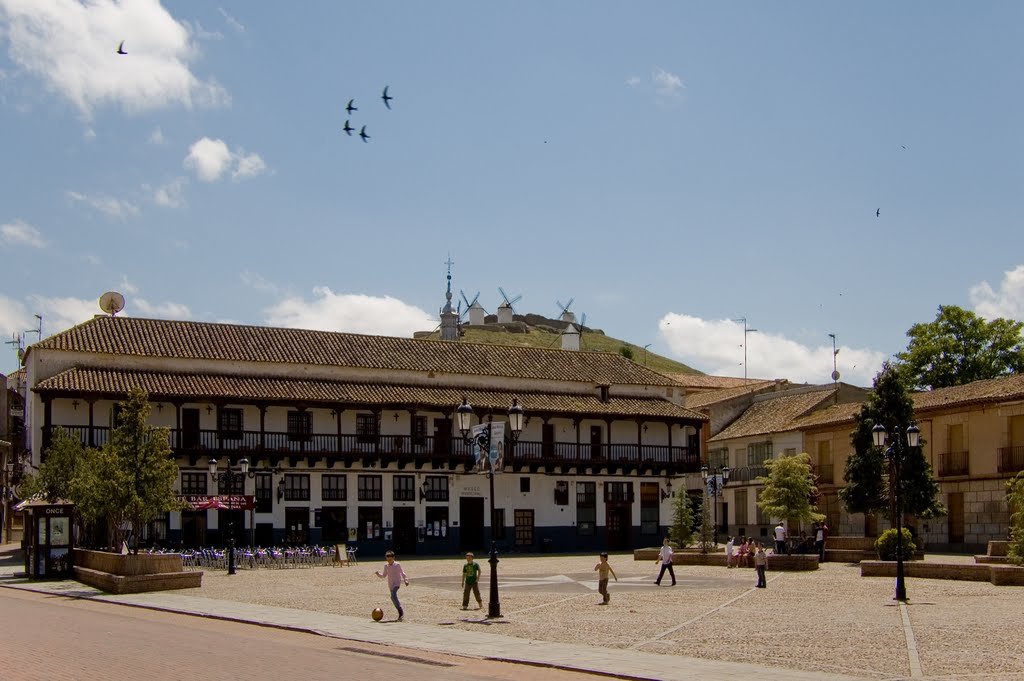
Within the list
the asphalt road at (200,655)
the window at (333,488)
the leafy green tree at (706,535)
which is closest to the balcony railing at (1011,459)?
the leafy green tree at (706,535)

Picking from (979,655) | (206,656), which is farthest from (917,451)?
(206,656)

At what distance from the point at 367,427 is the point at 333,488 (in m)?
3.38

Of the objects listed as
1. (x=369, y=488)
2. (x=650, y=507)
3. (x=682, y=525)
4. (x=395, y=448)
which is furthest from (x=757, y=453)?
(x=369, y=488)

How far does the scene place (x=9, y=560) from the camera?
4462 centimetres

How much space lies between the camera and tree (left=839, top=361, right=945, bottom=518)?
130ft

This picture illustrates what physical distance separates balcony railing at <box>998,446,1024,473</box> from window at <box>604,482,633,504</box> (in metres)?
18.0

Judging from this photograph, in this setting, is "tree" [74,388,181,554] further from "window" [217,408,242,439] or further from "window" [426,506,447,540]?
"window" [426,506,447,540]

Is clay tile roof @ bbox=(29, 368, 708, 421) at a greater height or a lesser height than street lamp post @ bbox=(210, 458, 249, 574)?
greater

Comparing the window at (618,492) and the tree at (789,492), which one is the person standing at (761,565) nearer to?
the tree at (789,492)

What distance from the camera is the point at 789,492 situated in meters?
41.2

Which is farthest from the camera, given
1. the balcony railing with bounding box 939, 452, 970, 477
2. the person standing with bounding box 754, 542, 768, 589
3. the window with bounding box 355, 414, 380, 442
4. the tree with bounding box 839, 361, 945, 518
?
the window with bounding box 355, 414, 380, 442

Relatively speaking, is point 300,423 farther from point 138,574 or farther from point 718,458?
point 718,458

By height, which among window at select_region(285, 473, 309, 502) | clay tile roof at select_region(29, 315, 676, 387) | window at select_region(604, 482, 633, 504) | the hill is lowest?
window at select_region(604, 482, 633, 504)

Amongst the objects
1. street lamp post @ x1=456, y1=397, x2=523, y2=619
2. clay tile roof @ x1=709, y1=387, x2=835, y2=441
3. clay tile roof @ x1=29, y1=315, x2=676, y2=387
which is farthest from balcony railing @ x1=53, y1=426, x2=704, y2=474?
street lamp post @ x1=456, y1=397, x2=523, y2=619
